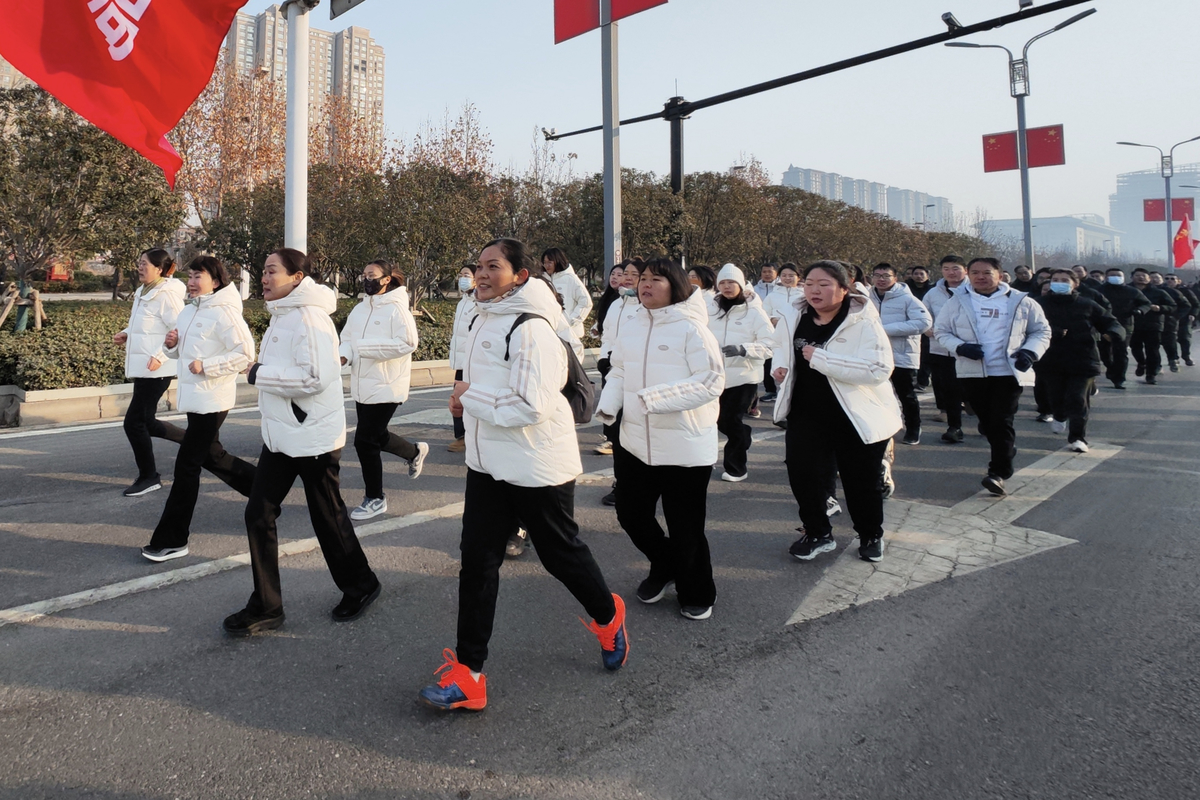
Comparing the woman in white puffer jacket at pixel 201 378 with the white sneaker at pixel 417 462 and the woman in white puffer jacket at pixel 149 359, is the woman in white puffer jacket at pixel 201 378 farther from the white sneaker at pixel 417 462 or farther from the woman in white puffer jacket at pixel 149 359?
the white sneaker at pixel 417 462

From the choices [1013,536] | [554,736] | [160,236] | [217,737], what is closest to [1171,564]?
[1013,536]

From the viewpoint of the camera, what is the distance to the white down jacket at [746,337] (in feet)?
20.8

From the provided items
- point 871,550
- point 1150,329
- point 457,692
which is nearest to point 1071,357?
point 871,550

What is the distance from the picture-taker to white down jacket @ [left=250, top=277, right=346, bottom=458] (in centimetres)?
363

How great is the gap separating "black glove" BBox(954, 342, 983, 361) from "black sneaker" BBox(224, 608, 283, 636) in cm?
510

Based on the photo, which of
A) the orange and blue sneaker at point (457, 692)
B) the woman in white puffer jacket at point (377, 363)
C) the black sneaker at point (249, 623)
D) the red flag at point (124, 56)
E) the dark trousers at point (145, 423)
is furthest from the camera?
the dark trousers at point (145, 423)

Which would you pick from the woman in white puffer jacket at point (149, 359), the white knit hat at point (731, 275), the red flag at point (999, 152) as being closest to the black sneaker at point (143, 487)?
the woman in white puffer jacket at point (149, 359)

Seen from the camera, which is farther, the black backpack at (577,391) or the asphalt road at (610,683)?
the black backpack at (577,391)

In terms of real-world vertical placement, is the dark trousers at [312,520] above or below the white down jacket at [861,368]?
below

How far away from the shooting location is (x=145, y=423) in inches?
230

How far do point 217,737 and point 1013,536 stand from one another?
4664 mm

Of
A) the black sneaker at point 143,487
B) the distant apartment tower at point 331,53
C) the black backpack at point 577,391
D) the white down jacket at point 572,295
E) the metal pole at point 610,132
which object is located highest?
the distant apartment tower at point 331,53

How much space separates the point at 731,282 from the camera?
642 centimetres

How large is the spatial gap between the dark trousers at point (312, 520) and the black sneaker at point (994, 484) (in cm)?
473
